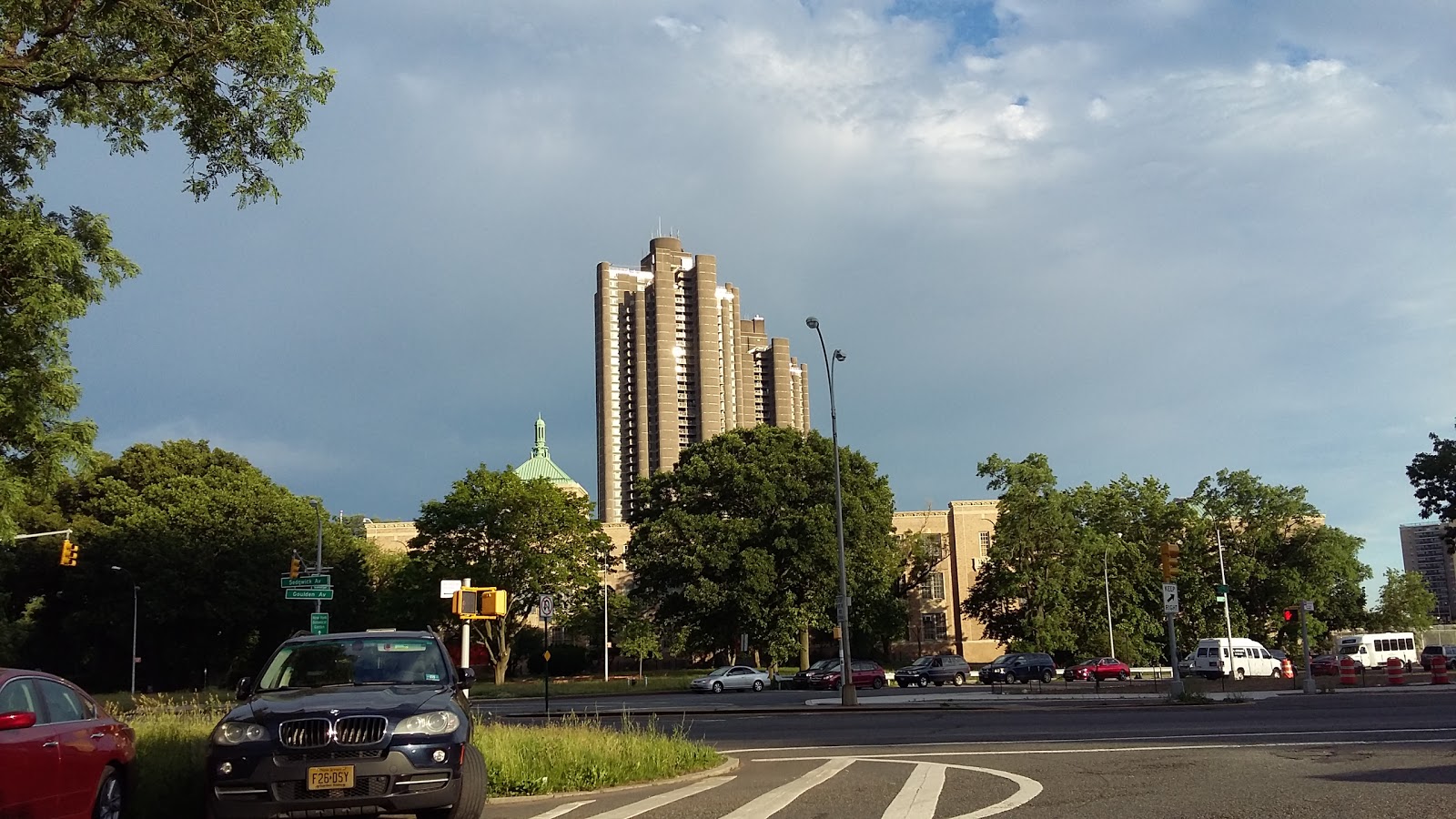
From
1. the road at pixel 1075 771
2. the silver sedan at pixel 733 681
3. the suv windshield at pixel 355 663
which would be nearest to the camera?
the suv windshield at pixel 355 663

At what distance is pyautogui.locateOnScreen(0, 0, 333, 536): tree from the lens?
13.5 metres

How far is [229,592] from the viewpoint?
60.9m

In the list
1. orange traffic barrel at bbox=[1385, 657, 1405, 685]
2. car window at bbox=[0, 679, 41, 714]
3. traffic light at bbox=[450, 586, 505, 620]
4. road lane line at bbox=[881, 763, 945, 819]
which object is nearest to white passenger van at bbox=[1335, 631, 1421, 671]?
orange traffic barrel at bbox=[1385, 657, 1405, 685]

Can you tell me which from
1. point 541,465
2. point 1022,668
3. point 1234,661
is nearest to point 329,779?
point 1022,668

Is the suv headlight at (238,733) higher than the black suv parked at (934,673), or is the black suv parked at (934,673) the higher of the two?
the suv headlight at (238,733)

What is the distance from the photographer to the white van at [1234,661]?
48.6m

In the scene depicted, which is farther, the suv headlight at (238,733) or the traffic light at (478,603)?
the traffic light at (478,603)

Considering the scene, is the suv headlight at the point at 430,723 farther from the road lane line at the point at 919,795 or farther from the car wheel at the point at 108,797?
the road lane line at the point at 919,795

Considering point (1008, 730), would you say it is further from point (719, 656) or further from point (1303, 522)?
point (1303, 522)

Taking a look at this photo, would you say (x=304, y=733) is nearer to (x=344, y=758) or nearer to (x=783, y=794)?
(x=344, y=758)

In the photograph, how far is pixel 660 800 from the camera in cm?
1094

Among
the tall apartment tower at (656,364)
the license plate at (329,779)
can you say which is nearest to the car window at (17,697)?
the license plate at (329,779)

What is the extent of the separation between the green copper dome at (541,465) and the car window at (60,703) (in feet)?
419

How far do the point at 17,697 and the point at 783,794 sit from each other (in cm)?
676
